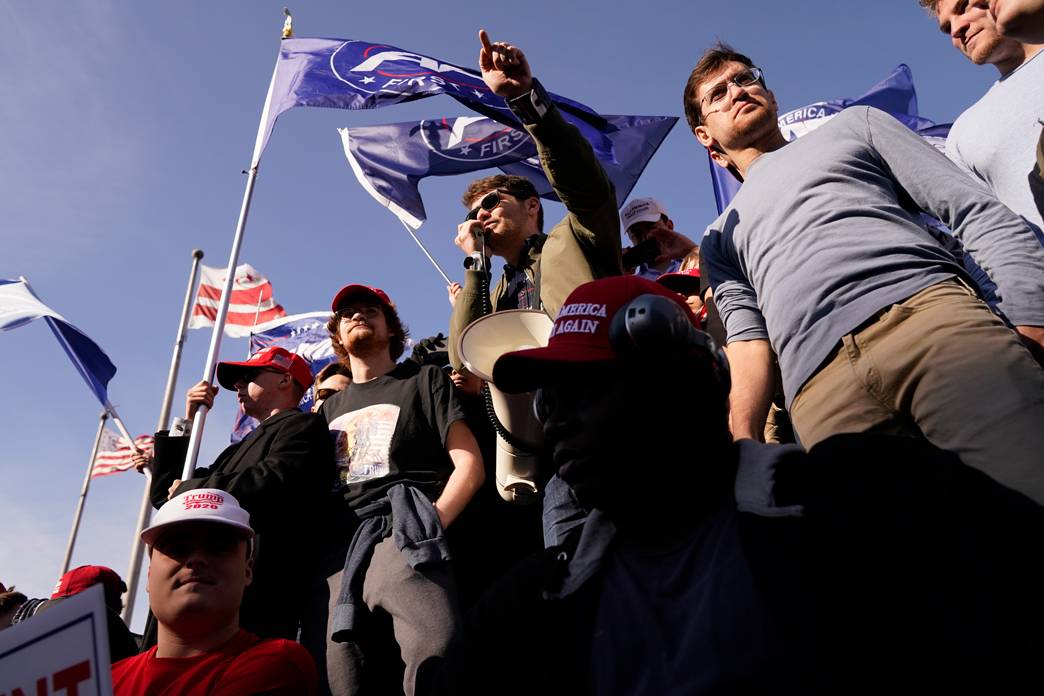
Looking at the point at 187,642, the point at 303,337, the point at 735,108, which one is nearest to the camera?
the point at 187,642

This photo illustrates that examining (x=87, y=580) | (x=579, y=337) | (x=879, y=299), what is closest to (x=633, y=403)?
(x=579, y=337)

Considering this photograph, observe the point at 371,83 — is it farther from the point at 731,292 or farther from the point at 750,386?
the point at 750,386

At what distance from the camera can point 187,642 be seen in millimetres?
2771

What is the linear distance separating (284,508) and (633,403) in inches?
91.2

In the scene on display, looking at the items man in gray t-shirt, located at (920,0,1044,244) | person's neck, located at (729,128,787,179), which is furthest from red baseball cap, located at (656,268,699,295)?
man in gray t-shirt, located at (920,0,1044,244)

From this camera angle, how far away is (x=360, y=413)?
13.0 ft

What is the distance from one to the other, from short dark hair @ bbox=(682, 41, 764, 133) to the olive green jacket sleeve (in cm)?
56

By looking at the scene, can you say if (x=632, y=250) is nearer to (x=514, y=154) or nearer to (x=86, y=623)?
(x=514, y=154)

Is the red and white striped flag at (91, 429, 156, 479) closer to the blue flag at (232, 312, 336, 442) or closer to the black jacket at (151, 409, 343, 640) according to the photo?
the blue flag at (232, 312, 336, 442)

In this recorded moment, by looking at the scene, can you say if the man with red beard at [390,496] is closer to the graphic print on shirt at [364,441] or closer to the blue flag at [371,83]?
the graphic print on shirt at [364,441]

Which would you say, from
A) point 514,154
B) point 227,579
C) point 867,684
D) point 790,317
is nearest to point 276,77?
point 514,154

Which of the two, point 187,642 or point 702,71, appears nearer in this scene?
point 187,642

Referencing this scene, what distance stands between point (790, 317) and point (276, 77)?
21.1 ft

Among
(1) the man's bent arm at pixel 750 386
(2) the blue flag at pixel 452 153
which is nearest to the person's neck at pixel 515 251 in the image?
(1) the man's bent arm at pixel 750 386
